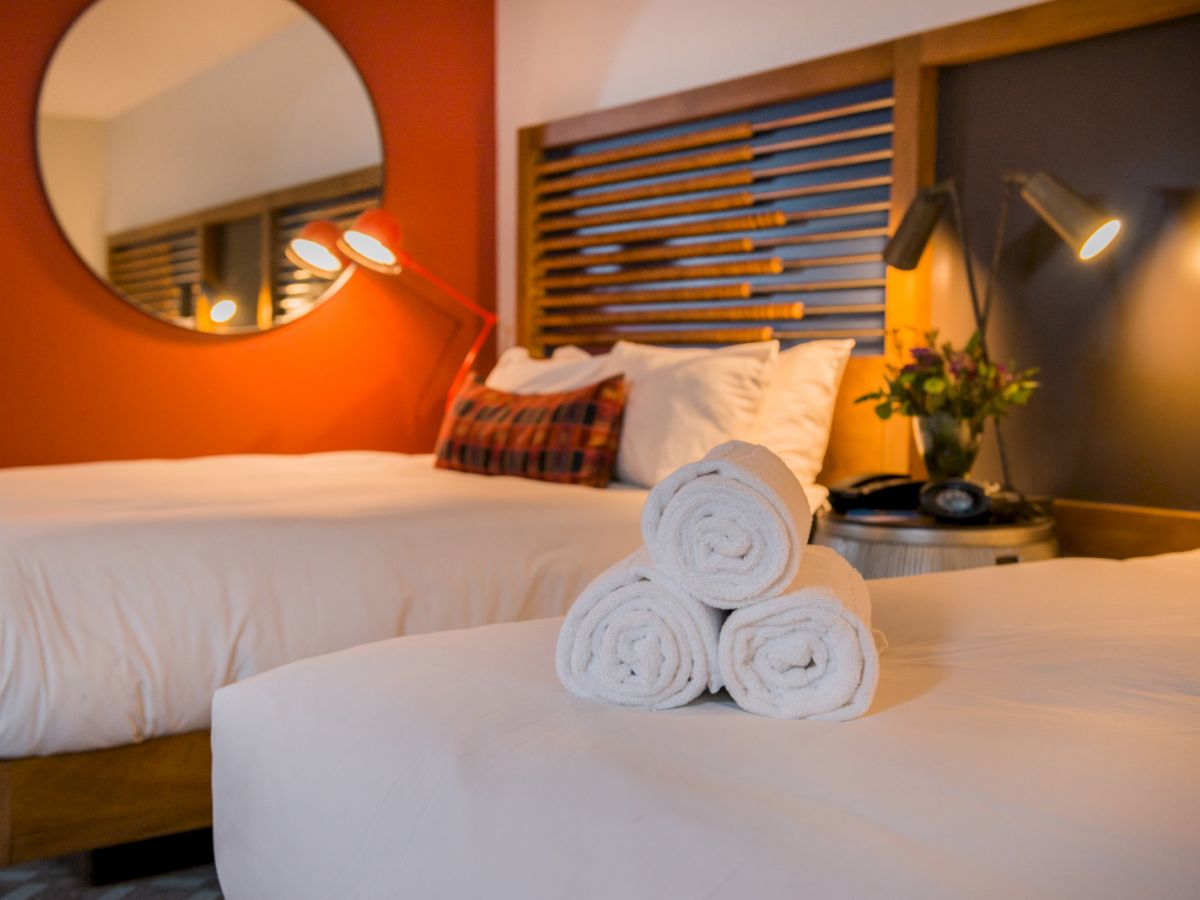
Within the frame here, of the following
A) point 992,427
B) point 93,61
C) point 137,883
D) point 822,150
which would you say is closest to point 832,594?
point 137,883

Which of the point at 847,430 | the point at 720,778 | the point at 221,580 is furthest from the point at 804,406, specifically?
the point at 720,778

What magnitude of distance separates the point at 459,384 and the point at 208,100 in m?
1.18

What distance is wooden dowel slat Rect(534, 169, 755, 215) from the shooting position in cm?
338

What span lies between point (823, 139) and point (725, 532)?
2281 mm

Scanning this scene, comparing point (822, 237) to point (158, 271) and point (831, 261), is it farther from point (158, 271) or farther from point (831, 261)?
point (158, 271)

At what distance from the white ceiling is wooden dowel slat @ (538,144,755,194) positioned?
0.96 m

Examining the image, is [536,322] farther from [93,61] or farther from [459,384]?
[93,61]

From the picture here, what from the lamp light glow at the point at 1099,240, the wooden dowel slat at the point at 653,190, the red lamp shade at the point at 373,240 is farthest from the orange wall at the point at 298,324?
the lamp light glow at the point at 1099,240

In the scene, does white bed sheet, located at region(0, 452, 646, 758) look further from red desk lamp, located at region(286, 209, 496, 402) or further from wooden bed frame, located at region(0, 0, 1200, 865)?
red desk lamp, located at region(286, 209, 496, 402)

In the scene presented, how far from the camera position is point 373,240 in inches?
146

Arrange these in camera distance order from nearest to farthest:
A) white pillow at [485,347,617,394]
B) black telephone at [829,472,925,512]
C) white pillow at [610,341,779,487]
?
1. black telephone at [829,472,925,512]
2. white pillow at [610,341,779,487]
3. white pillow at [485,347,617,394]

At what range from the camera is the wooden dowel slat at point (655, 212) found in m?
3.38

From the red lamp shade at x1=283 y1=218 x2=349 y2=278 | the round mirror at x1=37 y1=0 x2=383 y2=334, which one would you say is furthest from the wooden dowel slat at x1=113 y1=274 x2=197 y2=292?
the red lamp shade at x1=283 y1=218 x2=349 y2=278

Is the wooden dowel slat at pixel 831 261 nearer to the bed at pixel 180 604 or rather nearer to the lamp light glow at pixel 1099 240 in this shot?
the lamp light glow at pixel 1099 240
